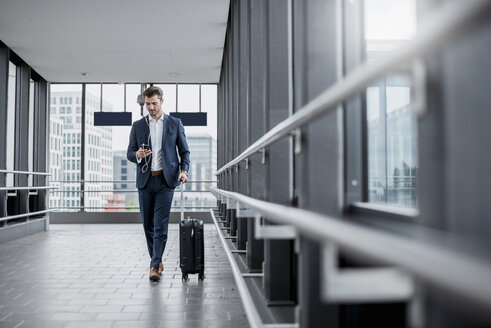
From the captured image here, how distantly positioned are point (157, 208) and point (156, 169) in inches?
14.1

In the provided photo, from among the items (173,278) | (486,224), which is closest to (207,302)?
(173,278)

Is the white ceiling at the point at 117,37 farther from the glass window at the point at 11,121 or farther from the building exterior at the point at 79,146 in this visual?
the building exterior at the point at 79,146

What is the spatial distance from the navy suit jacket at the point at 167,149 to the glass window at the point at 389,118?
2.38 meters

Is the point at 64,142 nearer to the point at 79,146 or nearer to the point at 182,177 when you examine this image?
the point at 79,146

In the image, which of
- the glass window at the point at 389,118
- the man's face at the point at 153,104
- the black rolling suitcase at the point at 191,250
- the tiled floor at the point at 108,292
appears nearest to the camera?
the glass window at the point at 389,118

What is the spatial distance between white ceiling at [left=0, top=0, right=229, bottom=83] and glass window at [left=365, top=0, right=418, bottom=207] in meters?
5.54

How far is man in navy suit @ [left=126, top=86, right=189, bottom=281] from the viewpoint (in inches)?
176

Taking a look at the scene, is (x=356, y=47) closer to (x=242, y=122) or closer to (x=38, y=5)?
(x=242, y=122)

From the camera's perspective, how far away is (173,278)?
4660mm

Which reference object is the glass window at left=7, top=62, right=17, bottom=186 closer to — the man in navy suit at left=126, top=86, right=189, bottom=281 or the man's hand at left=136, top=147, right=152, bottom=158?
the man in navy suit at left=126, top=86, right=189, bottom=281

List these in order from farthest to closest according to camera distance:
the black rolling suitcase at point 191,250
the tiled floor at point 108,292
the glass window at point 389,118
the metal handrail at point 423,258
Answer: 1. the black rolling suitcase at point 191,250
2. the tiled floor at point 108,292
3. the glass window at point 389,118
4. the metal handrail at point 423,258

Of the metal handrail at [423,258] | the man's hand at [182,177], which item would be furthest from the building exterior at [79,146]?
the metal handrail at [423,258]

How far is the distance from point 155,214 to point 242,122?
70.9 inches

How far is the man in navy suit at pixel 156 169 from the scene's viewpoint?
14.7 ft
